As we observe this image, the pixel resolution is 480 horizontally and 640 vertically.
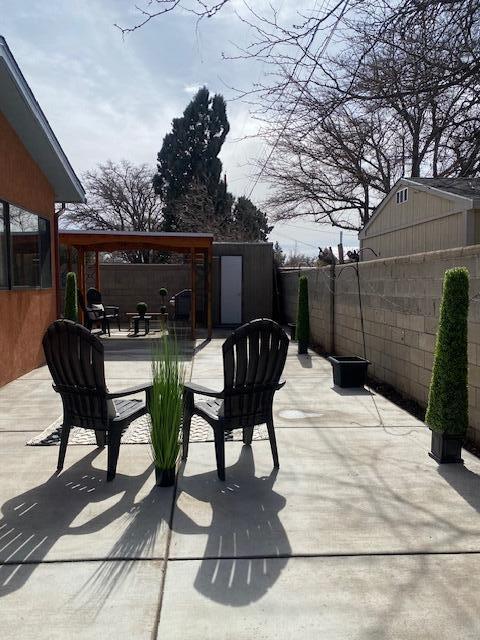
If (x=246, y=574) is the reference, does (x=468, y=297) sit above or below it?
above

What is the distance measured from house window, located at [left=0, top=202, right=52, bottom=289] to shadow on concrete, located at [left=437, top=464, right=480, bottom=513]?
5.57m

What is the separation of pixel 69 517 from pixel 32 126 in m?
5.84

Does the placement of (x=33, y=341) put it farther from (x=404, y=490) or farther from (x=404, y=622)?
(x=404, y=622)

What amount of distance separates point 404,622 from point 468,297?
8.72 feet

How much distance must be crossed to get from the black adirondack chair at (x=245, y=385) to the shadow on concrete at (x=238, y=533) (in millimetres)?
206

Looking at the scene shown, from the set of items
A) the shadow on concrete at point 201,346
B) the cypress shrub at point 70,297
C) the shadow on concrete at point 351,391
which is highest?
the cypress shrub at point 70,297

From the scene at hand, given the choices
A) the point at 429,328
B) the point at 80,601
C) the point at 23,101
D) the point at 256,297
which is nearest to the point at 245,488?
the point at 80,601

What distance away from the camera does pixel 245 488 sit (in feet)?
12.2

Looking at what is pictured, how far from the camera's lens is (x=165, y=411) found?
3.58m

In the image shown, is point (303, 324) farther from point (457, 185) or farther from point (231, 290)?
point (231, 290)

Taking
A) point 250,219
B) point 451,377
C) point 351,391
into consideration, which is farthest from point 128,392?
point 250,219

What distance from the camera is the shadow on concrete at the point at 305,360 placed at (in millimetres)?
8878

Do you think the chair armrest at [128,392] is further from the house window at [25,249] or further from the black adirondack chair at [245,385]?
the house window at [25,249]

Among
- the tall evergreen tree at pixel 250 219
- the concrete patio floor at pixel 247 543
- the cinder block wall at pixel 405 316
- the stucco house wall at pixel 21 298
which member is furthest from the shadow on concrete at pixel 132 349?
the tall evergreen tree at pixel 250 219
